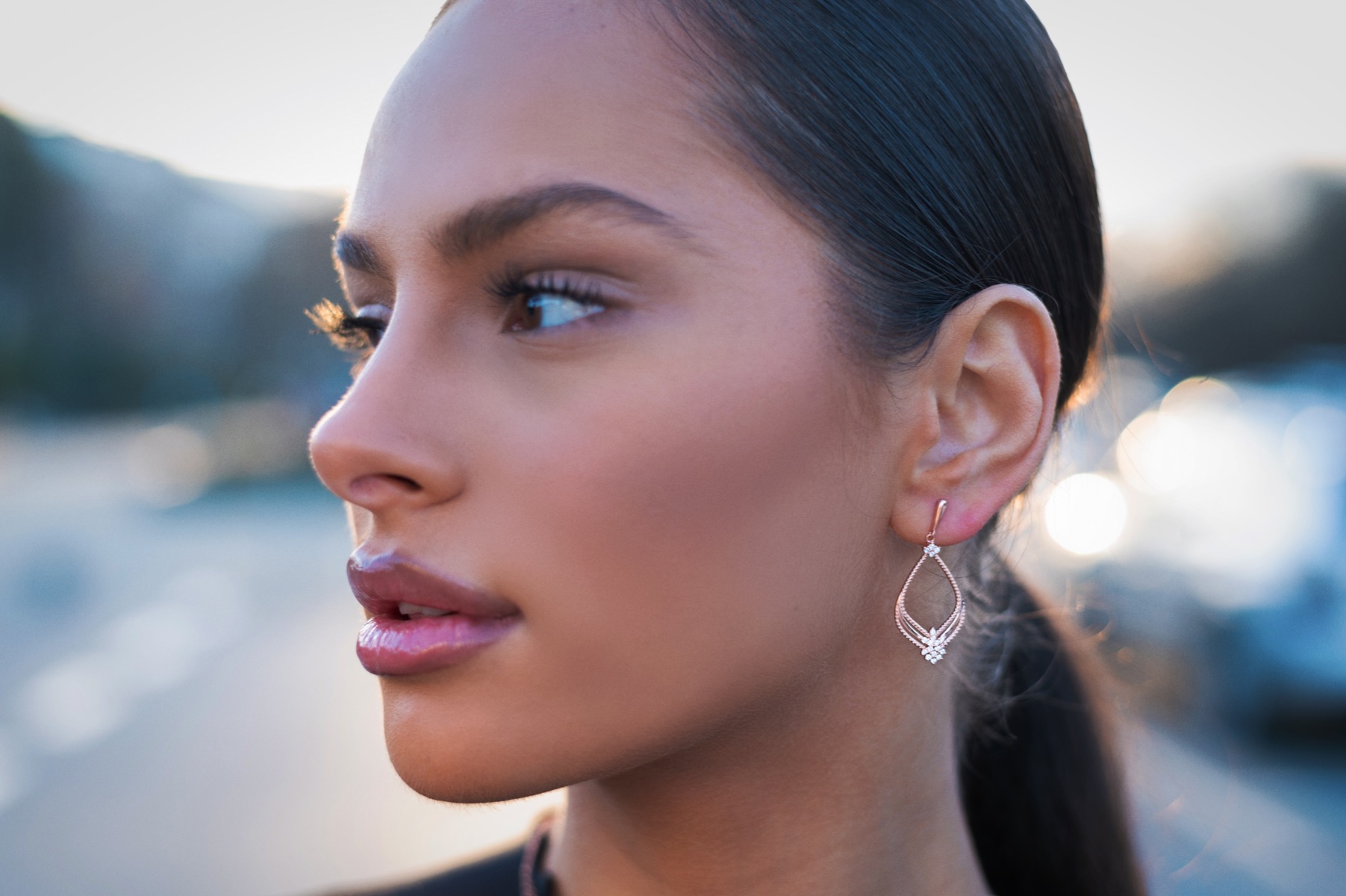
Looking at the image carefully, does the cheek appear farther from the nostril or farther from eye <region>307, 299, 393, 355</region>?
eye <region>307, 299, 393, 355</region>

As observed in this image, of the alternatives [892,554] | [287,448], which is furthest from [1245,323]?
[892,554]

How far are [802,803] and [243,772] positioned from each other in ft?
19.5

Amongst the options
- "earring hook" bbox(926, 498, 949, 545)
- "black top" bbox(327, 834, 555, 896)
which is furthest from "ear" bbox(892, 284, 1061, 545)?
"black top" bbox(327, 834, 555, 896)

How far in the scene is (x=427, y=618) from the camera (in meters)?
1.53

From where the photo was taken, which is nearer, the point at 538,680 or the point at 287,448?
the point at 538,680

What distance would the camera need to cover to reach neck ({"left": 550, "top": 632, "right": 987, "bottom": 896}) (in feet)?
Answer: 5.60

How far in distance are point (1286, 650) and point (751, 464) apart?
6499 millimetres

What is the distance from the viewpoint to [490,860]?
2.18 meters

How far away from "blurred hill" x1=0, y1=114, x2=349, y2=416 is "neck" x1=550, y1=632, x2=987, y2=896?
2135cm

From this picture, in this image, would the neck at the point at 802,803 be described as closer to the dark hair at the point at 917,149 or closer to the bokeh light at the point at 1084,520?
the dark hair at the point at 917,149

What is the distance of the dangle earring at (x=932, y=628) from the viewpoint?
5.82 ft

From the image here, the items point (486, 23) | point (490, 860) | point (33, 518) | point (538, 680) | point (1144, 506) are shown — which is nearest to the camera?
point (538, 680)

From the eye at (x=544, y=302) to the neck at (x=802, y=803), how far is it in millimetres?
645

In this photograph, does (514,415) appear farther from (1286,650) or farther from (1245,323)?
(1245,323)
